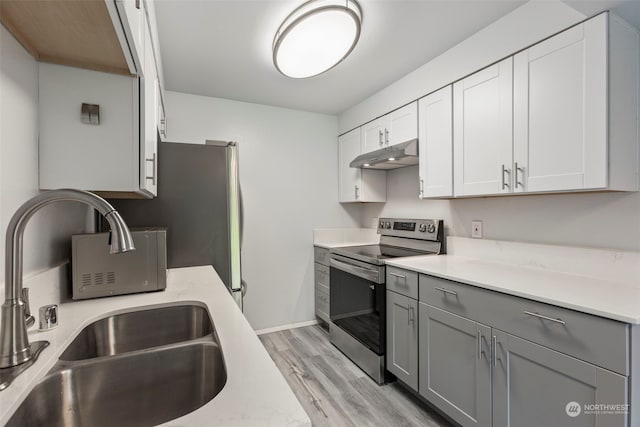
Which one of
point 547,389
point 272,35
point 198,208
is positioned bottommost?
point 547,389

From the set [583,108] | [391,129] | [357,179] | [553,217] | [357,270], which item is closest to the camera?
[583,108]

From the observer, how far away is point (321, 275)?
3.12 m

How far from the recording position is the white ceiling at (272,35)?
158 cm

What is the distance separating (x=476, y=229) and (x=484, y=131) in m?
0.72

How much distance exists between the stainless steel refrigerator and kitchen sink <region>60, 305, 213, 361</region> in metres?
0.73

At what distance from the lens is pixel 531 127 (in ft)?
5.16

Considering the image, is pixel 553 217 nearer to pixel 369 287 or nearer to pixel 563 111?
pixel 563 111

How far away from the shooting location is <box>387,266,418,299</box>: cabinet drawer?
1.84m

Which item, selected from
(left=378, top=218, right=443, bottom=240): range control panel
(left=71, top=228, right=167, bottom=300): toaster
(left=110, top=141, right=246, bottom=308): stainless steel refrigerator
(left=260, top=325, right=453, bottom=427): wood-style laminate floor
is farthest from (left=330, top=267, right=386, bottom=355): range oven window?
(left=71, top=228, right=167, bottom=300): toaster

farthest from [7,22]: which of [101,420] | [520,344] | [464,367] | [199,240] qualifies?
[464,367]

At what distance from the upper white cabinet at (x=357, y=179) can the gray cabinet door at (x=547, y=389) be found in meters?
1.84

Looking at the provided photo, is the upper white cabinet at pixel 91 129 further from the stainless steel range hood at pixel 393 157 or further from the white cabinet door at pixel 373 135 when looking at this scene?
the white cabinet door at pixel 373 135

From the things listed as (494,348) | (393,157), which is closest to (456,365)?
(494,348)

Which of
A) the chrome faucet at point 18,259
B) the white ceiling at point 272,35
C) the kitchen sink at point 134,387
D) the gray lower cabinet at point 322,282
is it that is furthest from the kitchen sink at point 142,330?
the gray lower cabinet at point 322,282
